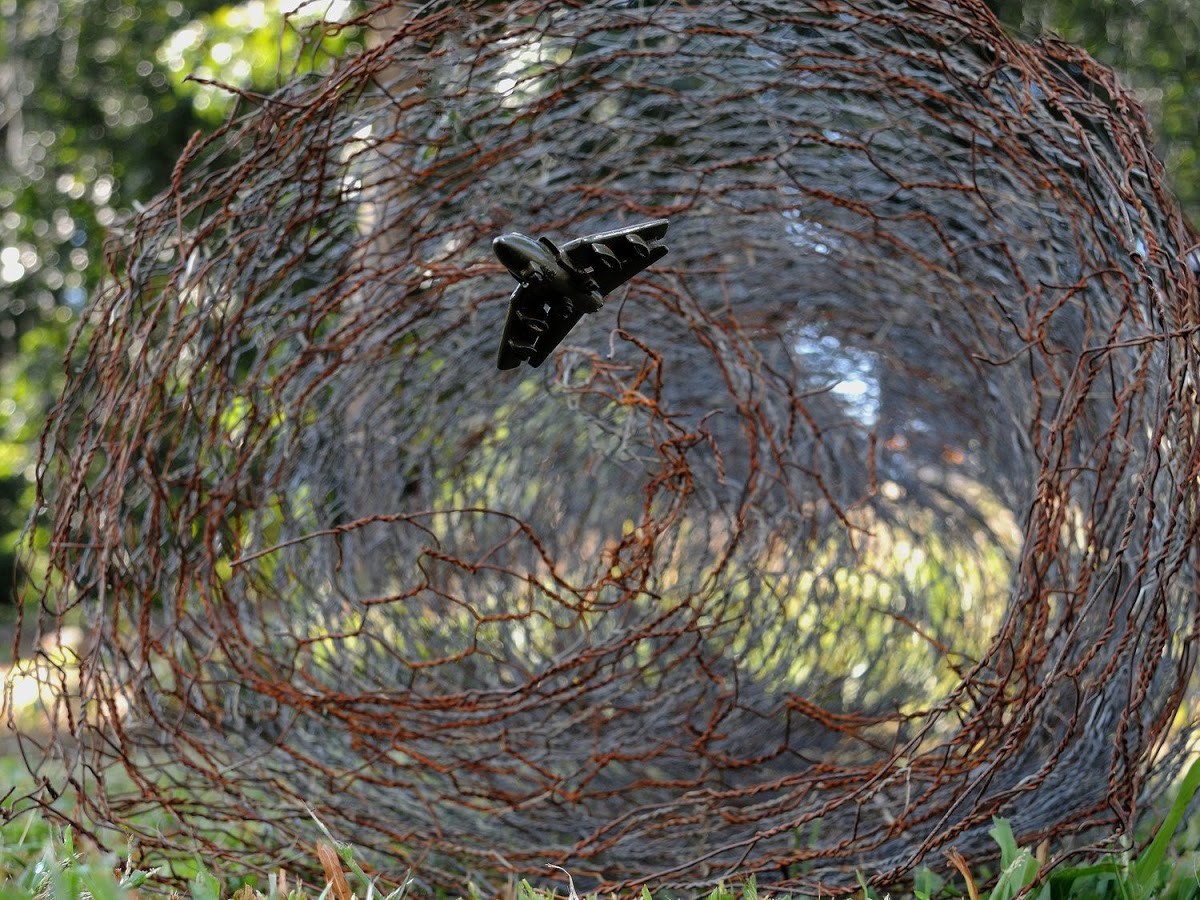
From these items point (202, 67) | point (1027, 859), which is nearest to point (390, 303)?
point (1027, 859)

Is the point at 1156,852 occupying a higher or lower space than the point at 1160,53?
higher

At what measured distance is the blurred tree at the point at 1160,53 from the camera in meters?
4.92

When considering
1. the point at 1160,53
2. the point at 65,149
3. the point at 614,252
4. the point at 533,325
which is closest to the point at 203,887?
the point at 533,325

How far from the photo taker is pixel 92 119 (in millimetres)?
6059

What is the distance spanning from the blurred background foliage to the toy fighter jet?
348cm

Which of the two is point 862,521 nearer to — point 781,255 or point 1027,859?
point 781,255

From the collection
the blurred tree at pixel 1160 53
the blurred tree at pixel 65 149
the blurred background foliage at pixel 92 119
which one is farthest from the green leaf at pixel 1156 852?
the blurred tree at pixel 65 149

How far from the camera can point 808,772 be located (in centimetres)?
147

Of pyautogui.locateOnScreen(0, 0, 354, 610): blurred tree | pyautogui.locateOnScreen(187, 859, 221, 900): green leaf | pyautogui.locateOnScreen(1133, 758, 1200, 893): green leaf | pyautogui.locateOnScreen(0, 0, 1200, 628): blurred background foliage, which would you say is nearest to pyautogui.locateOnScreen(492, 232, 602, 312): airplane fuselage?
pyautogui.locateOnScreen(187, 859, 221, 900): green leaf

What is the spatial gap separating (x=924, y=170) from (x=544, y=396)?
89 centimetres

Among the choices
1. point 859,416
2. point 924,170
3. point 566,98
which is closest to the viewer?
point 566,98

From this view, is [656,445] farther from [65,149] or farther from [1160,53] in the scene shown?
[65,149]

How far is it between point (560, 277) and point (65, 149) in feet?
18.1

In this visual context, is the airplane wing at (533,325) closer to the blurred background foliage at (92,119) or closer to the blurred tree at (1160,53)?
the blurred background foliage at (92,119)
